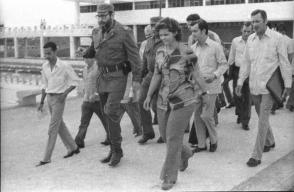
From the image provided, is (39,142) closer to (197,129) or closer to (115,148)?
(115,148)

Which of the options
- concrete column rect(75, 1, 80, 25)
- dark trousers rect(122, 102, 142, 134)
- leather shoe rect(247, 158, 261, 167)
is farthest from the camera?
concrete column rect(75, 1, 80, 25)

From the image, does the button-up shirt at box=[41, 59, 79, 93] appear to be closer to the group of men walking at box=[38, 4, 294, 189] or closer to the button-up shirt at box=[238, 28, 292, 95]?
the group of men walking at box=[38, 4, 294, 189]

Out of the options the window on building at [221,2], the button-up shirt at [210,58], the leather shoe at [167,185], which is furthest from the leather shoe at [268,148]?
the window on building at [221,2]

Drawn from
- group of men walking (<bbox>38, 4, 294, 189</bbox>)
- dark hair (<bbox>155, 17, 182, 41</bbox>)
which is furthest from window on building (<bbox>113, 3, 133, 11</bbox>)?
dark hair (<bbox>155, 17, 182, 41</bbox>)

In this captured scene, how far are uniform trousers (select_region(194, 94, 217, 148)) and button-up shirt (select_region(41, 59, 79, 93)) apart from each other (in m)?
1.75

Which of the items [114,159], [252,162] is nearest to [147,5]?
[114,159]

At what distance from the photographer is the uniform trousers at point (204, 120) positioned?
6414 mm

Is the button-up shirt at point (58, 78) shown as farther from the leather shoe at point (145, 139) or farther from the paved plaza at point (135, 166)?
the leather shoe at point (145, 139)

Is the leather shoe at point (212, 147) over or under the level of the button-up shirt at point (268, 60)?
under

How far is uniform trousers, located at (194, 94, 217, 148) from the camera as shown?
641 centimetres

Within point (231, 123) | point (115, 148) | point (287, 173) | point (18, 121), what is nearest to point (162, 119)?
point (115, 148)

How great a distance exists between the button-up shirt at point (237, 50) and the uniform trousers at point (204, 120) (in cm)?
249

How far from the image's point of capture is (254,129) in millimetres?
8172

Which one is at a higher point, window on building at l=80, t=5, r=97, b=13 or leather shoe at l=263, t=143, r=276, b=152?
window on building at l=80, t=5, r=97, b=13
